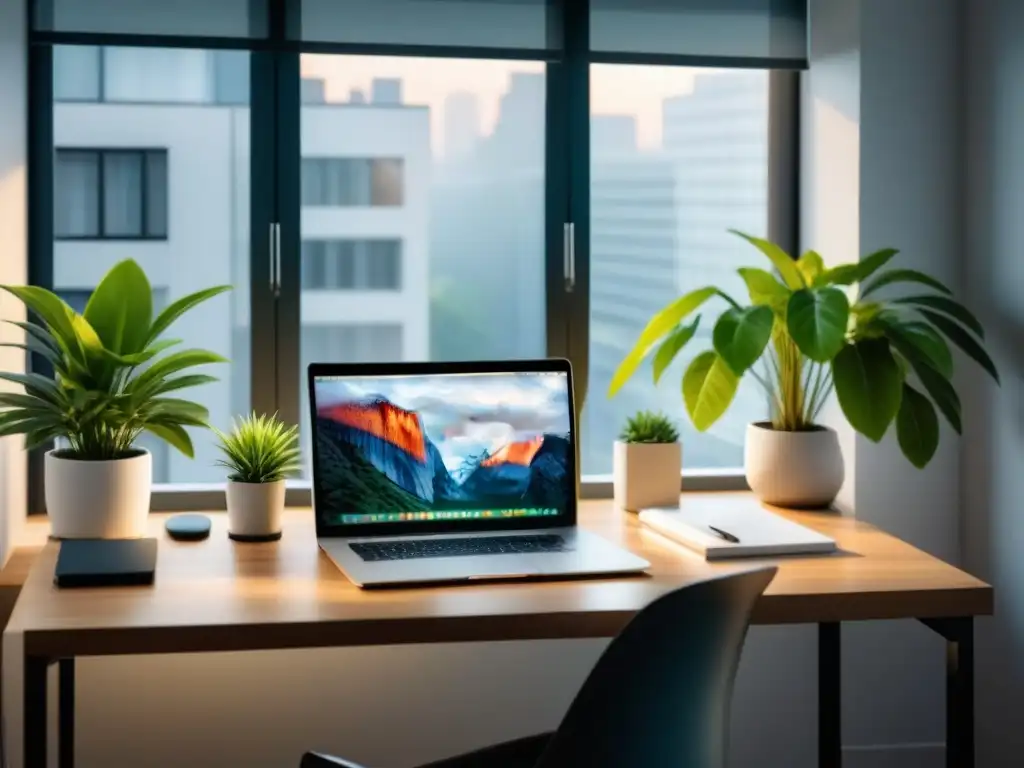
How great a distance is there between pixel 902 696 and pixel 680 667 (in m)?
1.72

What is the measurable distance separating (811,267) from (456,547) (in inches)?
39.0

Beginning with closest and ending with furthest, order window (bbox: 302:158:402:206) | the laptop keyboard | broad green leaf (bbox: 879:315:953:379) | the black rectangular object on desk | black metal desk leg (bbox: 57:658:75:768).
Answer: the black rectangular object on desk → the laptop keyboard → black metal desk leg (bbox: 57:658:75:768) → broad green leaf (bbox: 879:315:953:379) → window (bbox: 302:158:402:206)

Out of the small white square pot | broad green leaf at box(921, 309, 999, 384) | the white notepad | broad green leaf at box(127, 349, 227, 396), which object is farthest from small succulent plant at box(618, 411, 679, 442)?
broad green leaf at box(127, 349, 227, 396)

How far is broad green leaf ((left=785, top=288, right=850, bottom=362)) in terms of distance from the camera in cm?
242

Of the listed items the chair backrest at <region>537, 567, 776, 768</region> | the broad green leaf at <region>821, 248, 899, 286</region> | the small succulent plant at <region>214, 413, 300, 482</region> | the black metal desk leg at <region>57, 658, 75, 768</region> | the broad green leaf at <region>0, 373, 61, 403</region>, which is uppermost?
the broad green leaf at <region>821, 248, 899, 286</region>

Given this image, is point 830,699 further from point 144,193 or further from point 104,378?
point 144,193

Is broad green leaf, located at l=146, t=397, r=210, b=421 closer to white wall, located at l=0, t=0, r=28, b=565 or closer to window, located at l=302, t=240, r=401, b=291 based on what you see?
white wall, located at l=0, t=0, r=28, b=565

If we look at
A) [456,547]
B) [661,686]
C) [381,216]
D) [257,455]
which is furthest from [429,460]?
[661,686]

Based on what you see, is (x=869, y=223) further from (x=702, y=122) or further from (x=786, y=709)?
(x=786, y=709)

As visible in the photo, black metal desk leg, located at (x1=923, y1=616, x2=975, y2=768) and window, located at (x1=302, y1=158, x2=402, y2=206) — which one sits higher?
window, located at (x1=302, y1=158, x2=402, y2=206)

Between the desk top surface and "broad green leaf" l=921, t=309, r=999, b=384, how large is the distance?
20.5 inches

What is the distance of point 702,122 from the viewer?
Answer: 124 inches

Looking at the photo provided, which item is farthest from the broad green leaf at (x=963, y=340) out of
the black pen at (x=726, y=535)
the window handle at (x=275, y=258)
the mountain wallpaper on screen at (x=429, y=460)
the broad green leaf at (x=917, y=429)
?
the window handle at (x=275, y=258)

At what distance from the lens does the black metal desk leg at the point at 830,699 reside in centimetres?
257
